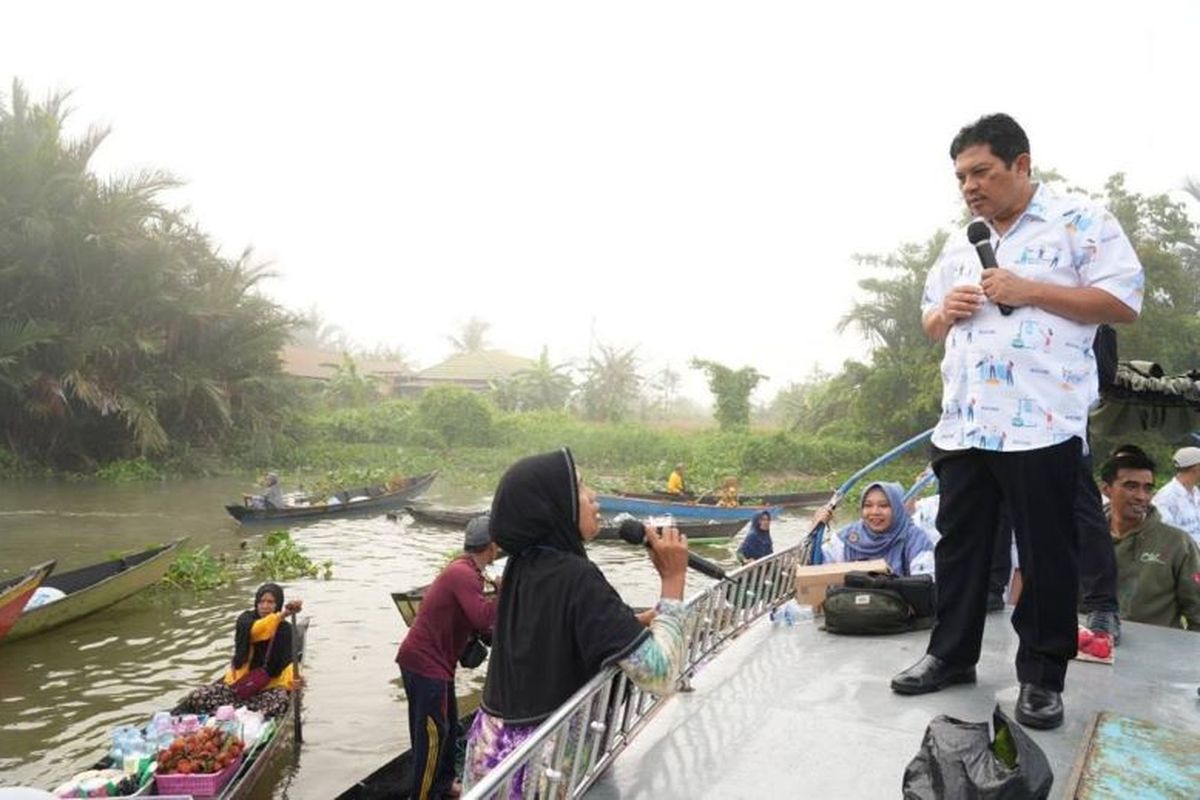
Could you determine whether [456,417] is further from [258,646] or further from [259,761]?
[259,761]

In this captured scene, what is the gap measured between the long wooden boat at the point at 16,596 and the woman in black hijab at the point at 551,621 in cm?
884

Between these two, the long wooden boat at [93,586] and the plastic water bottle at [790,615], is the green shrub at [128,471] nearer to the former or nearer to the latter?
the long wooden boat at [93,586]

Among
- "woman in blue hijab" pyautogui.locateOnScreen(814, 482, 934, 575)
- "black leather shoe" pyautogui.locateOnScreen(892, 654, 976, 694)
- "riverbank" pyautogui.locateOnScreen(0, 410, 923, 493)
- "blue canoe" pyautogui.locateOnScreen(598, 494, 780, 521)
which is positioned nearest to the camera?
"black leather shoe" pyautogui.locateOnScreen(892, 654, 976, 694)

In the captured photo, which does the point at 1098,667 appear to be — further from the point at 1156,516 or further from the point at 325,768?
the point at 325,768

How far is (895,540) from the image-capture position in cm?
499

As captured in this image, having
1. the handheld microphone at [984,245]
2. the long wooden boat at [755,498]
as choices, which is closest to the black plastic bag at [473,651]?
the handheld microphone at [984,245]

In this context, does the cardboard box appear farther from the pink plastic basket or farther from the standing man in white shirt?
the pink plastic basket

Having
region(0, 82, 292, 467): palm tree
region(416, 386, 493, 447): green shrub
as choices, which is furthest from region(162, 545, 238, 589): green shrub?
region(416, 386, 493, 447): green shrub

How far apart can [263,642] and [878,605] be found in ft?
16.4

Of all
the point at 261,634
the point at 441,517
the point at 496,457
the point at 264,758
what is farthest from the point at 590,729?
the point at 496,457

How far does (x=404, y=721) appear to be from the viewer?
8164mm

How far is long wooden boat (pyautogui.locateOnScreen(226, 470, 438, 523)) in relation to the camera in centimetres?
1786

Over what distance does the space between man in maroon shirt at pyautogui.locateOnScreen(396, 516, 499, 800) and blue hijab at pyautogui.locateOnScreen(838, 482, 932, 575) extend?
2323 mm

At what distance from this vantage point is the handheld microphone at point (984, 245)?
8.51ft
